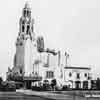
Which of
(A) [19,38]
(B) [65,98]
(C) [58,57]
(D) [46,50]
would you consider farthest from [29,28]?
(B) [65,98]

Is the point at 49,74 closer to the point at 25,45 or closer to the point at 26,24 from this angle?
the point at 25,45

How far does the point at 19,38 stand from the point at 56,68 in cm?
839

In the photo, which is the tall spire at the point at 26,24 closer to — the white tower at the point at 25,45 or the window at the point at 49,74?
the white tower at the point at 25,45

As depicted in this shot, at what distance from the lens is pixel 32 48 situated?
50312 millimetres

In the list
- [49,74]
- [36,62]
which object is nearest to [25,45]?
[36,62]

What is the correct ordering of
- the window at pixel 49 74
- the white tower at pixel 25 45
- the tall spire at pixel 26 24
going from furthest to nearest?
the window at pixel 49 74 < the white tower at pixel 25 45 < the tall spire at pixel 26 24

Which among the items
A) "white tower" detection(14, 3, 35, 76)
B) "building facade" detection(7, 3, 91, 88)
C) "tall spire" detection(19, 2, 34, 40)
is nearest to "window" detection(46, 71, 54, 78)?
"building facade" detection(7, 3, 91, 88)

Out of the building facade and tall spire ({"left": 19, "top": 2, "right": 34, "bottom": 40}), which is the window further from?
tall spire ({"left": 19, "top": 2, "right": 34, "bottom": 40})

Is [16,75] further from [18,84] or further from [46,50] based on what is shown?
[46,50]

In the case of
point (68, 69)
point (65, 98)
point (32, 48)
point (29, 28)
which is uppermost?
point (29, 28)

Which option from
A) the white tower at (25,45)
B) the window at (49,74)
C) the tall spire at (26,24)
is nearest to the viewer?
the tall spire at (26,24)

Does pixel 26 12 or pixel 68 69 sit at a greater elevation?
pixel 26 12

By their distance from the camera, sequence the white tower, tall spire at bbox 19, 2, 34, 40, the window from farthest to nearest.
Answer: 1. the window
2. the white tower
3. tall spire at bbox 19, 2, 34, 40

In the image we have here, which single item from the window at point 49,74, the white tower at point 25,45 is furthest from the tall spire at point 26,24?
the window at point 49,74
